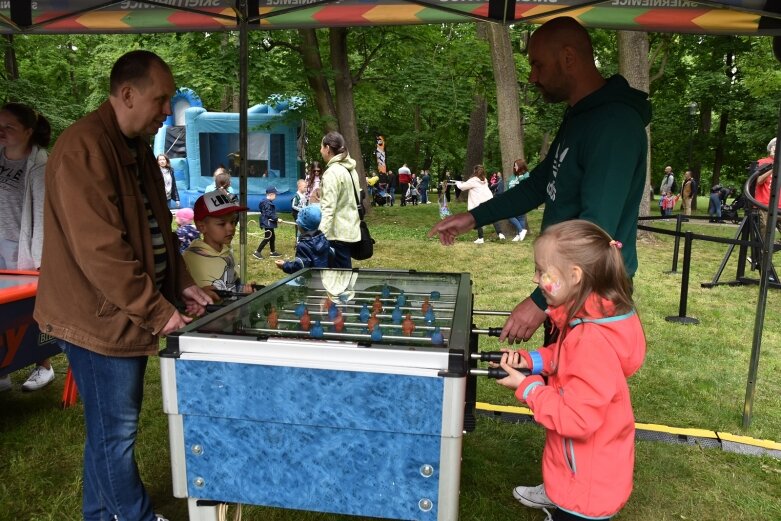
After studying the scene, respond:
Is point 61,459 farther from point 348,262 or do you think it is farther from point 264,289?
Answer: point 348,262

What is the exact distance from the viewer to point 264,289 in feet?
9.50

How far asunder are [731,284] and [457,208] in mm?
11870

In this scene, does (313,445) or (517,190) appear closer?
(313,445)

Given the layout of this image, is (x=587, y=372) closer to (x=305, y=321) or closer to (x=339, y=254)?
(x=305, y=321)

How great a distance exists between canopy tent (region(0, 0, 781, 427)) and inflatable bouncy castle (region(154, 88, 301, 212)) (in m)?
12.9

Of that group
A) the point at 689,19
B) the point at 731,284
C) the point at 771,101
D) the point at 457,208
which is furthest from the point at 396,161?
the point at 689,19

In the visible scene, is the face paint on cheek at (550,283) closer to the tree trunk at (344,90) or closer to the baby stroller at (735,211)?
the baby stroller at (735,211)

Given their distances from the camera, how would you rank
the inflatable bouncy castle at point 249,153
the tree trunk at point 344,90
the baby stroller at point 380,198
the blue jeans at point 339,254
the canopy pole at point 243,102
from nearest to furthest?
the canopy pole at point 243,102 → the blue jeans at point 339,254 → the tree trunk at point 344,90 → the inflatable bouncy castle at point 249,153 → the baby stroller at point 380,198

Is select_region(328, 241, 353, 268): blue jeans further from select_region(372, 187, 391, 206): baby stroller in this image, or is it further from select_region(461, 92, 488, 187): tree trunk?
select_region(372, 187, 391, 206): baby stroller

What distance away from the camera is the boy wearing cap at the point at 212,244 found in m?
3.49

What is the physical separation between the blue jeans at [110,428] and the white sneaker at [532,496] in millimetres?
1800

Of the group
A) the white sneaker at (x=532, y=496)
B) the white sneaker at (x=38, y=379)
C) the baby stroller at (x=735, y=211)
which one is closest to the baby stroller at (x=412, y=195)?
the baby stroller at (x=735, y=211)

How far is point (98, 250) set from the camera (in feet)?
6.80

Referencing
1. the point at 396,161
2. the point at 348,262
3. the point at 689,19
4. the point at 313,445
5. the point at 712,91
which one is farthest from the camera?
the point at 396,161
